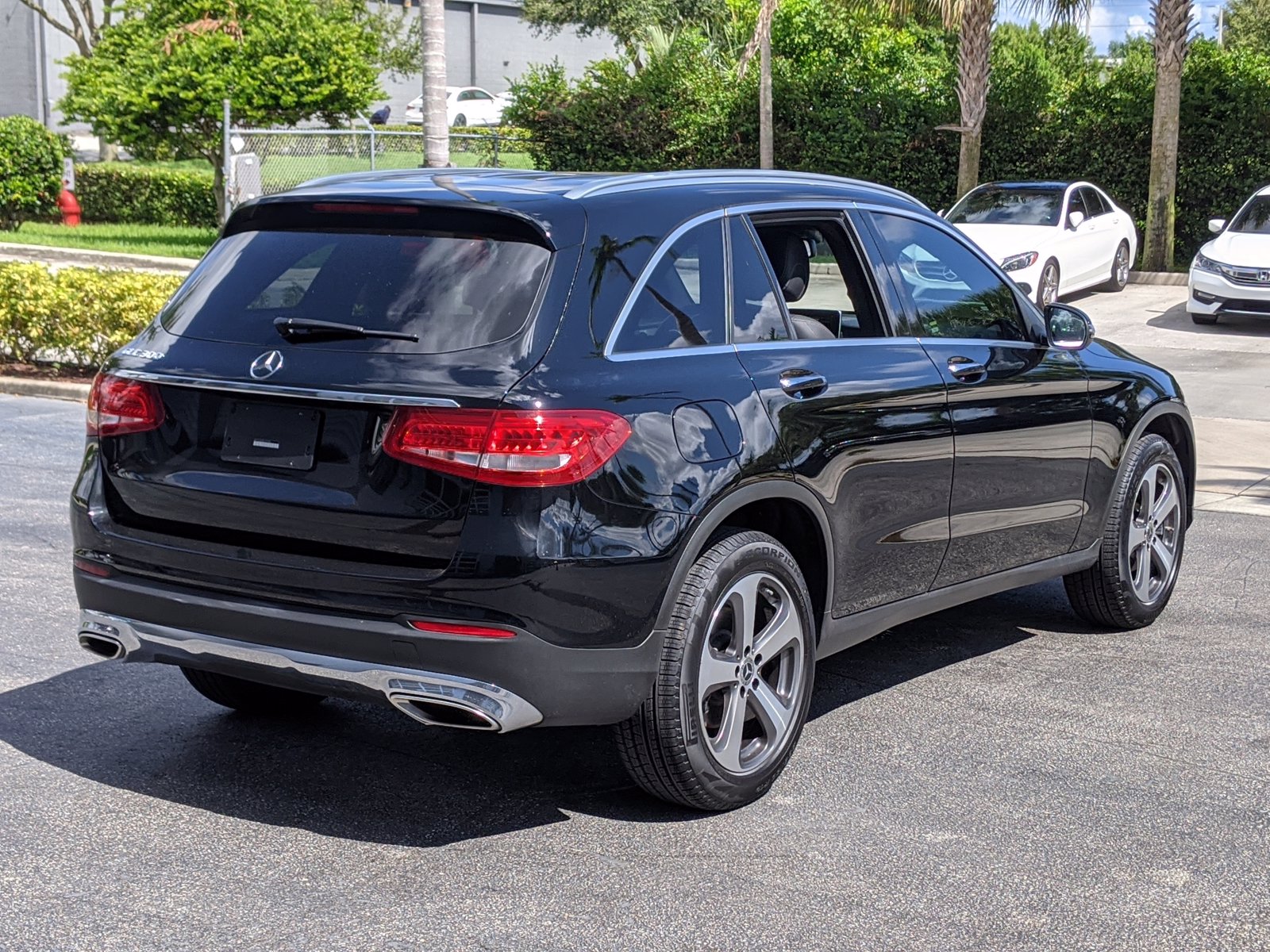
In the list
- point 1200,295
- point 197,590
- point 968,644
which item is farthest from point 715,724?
point 1200,295

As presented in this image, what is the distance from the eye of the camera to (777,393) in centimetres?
476

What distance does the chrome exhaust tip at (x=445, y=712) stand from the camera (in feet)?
13.4

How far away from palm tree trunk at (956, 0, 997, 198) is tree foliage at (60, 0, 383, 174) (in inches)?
452

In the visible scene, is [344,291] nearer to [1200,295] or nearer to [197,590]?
[197,590]

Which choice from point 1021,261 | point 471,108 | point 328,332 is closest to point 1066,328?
point 328,332

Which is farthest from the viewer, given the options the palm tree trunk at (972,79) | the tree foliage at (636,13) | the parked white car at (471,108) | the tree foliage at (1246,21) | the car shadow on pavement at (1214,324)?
the parked white car at (471,108)

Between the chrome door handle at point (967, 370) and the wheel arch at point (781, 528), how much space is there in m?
0.93

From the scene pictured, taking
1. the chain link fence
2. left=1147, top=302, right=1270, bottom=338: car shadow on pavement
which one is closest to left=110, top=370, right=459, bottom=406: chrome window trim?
left=1147, top=302, right=1270, bottom=338: car shadow on pavement

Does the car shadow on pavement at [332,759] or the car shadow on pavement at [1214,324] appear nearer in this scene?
the car shadow on pavement at [332,759]

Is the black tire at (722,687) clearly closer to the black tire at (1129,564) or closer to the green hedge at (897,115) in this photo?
the black tire at (1129,564)

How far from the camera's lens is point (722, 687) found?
15.1 ft

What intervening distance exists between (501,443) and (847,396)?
138 centimetres

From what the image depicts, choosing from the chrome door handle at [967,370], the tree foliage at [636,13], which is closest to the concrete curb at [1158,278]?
the chrome door handle at [967,370]

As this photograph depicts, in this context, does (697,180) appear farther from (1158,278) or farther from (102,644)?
(1158,278)
